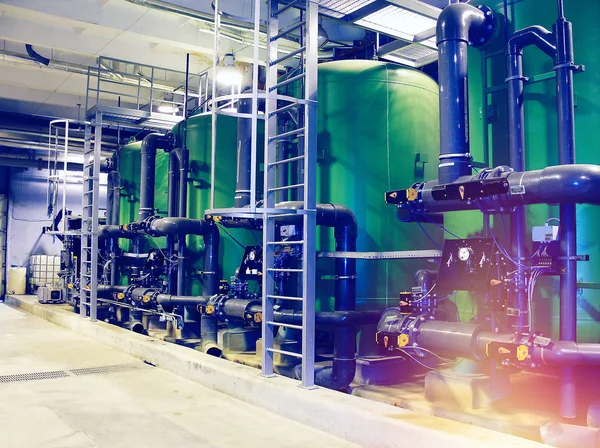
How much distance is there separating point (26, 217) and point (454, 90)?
18150mm

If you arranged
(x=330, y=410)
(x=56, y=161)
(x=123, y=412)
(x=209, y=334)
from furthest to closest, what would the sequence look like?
(x=56, y=161) < (x=209, y=334) < (x=123, y=412) < (x=330, y=410)

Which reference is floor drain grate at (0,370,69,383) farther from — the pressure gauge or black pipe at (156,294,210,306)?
the pressure gauge

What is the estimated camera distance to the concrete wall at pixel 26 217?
64.3ft

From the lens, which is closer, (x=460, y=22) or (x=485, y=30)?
(x=460, y=22)

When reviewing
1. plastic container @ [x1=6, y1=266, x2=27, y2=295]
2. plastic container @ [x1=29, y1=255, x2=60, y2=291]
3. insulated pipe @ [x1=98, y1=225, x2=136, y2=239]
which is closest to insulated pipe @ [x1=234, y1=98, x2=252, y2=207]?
insulated pipe @ [x1=98, y1=225, x2=136, y2=239]

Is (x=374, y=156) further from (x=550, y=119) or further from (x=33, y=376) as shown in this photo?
(x=33, y=376)

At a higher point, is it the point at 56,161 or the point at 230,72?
the point at 230,72

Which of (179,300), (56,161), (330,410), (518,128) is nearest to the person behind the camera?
(330,410)

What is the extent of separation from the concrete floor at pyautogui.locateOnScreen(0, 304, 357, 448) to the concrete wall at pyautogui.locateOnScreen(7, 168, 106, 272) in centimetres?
→ 1338

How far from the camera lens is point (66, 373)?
6.79 metres

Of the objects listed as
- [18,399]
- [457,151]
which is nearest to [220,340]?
[18,399]

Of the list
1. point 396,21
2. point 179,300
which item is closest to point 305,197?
point 396,21

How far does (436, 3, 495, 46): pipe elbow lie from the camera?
5.30m

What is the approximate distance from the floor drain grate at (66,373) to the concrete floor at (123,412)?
0.01m
